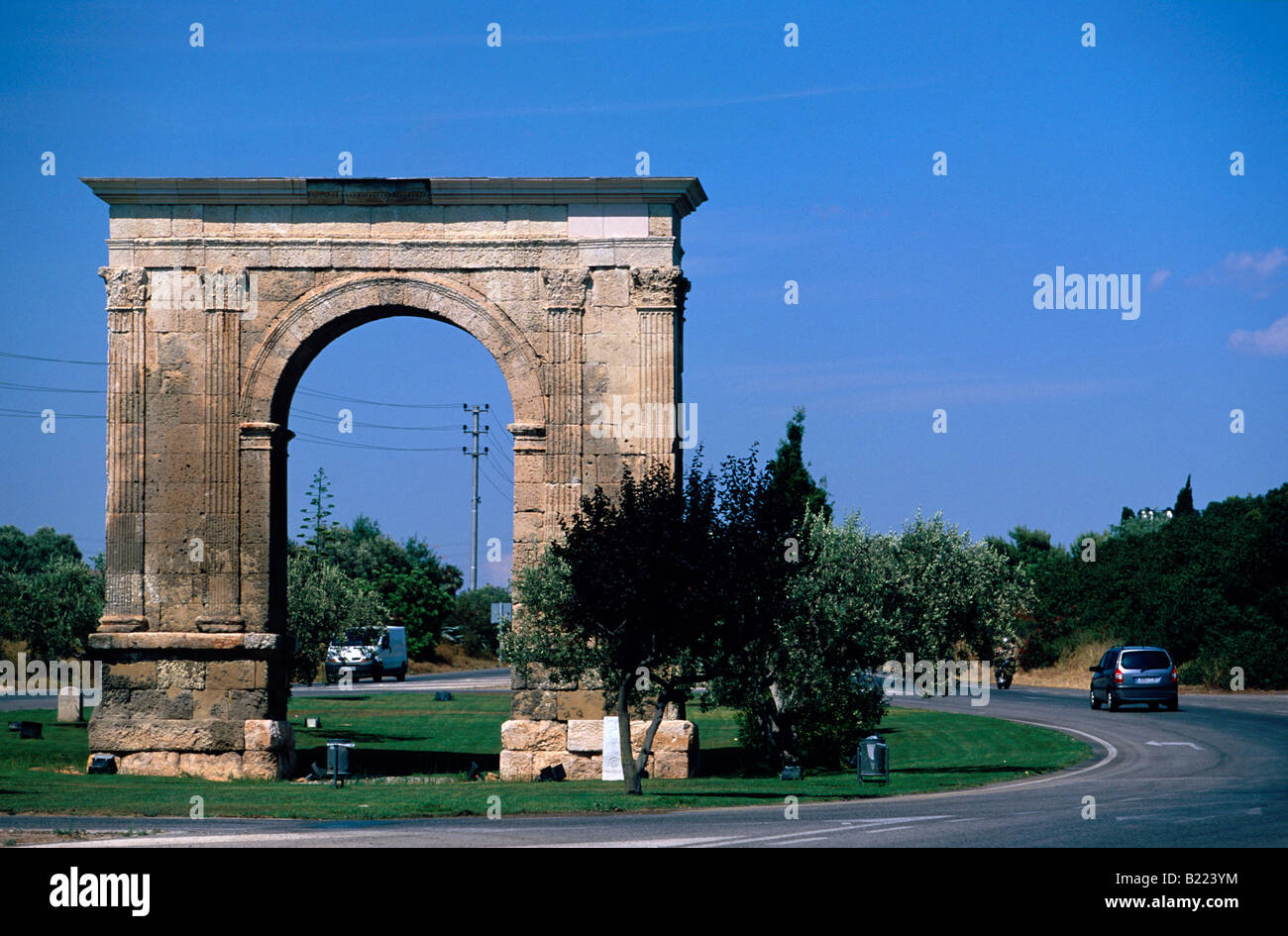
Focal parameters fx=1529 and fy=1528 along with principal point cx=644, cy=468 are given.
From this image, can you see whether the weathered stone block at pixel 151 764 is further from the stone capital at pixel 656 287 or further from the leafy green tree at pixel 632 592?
the stone capital at pixel 656 287

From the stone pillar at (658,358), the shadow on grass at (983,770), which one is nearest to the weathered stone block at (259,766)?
the stone pillar at (658,358)

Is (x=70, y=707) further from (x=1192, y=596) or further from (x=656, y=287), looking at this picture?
(x=1192, y=596)

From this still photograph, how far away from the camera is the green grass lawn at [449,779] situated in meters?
19.9

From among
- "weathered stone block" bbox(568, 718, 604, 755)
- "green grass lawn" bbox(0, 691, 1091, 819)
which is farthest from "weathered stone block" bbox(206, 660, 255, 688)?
"weathered stone block" bbox(568, 718, 604, 755)

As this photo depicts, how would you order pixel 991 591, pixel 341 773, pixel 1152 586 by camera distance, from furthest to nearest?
pixel 1152 586 → pixel 991 591 → pixel 341 773

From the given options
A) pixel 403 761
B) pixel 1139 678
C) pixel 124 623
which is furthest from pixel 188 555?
pixel 1139 678

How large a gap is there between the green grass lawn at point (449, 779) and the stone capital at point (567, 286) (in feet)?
26.4

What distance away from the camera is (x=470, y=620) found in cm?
9150

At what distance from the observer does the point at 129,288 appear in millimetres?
26656

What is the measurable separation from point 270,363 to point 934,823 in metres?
15.2

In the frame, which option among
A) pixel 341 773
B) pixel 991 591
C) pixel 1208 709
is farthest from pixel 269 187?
pixel 1208 709

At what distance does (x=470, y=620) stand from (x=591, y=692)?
218 feet

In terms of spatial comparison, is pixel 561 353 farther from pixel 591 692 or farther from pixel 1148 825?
pixel 1148 825

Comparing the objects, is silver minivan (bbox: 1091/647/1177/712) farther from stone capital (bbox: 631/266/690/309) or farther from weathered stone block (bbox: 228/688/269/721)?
weathered stone block (bbox: 228/688/269/721)
